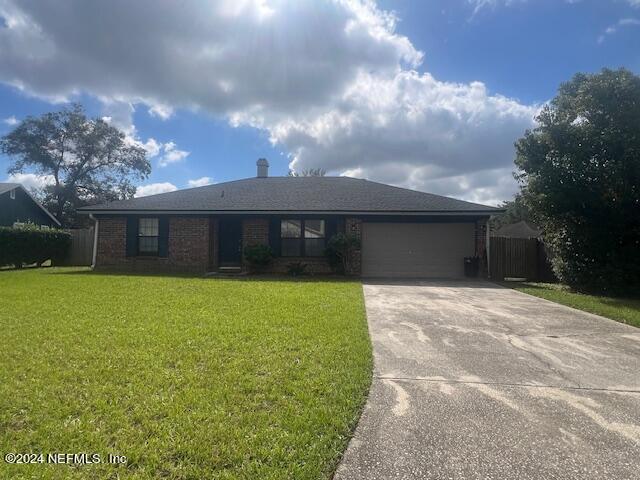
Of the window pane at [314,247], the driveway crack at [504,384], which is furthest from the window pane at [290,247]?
the driveway crack at [504,384]

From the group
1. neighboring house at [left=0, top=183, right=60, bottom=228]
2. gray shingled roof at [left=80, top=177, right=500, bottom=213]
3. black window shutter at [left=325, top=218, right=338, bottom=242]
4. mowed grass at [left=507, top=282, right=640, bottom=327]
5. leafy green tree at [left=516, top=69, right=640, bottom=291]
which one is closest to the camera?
mowed grass at [left=507, top=282, right=640, bottom=327]

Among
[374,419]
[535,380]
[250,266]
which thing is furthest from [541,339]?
[250,266]

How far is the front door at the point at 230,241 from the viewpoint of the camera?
15.7 meters

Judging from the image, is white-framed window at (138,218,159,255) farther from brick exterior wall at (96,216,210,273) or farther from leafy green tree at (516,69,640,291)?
leafy green tree at (516,69,640,291)

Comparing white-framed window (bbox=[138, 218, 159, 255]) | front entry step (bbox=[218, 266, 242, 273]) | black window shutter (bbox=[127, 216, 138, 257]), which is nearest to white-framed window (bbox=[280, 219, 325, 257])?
front entry step (bbox=[218, 266, 242, 273])

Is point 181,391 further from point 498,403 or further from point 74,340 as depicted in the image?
point 498,403

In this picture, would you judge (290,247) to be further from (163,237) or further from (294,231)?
(163,237)

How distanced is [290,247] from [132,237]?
6562mm

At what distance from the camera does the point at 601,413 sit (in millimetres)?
3135

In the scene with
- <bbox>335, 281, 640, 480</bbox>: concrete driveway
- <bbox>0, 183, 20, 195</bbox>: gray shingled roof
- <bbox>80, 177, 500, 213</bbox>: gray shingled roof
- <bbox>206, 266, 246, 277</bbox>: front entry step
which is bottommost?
<bbox>335, 281, 640, 480</bbox>: concrete driveway

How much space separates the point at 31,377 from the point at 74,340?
129cm

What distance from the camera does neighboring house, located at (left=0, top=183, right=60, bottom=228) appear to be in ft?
83.1

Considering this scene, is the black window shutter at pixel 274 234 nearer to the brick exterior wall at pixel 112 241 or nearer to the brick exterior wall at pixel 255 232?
the brick exterior wall at pixel 255 232

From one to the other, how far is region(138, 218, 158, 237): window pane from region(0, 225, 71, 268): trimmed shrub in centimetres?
525
